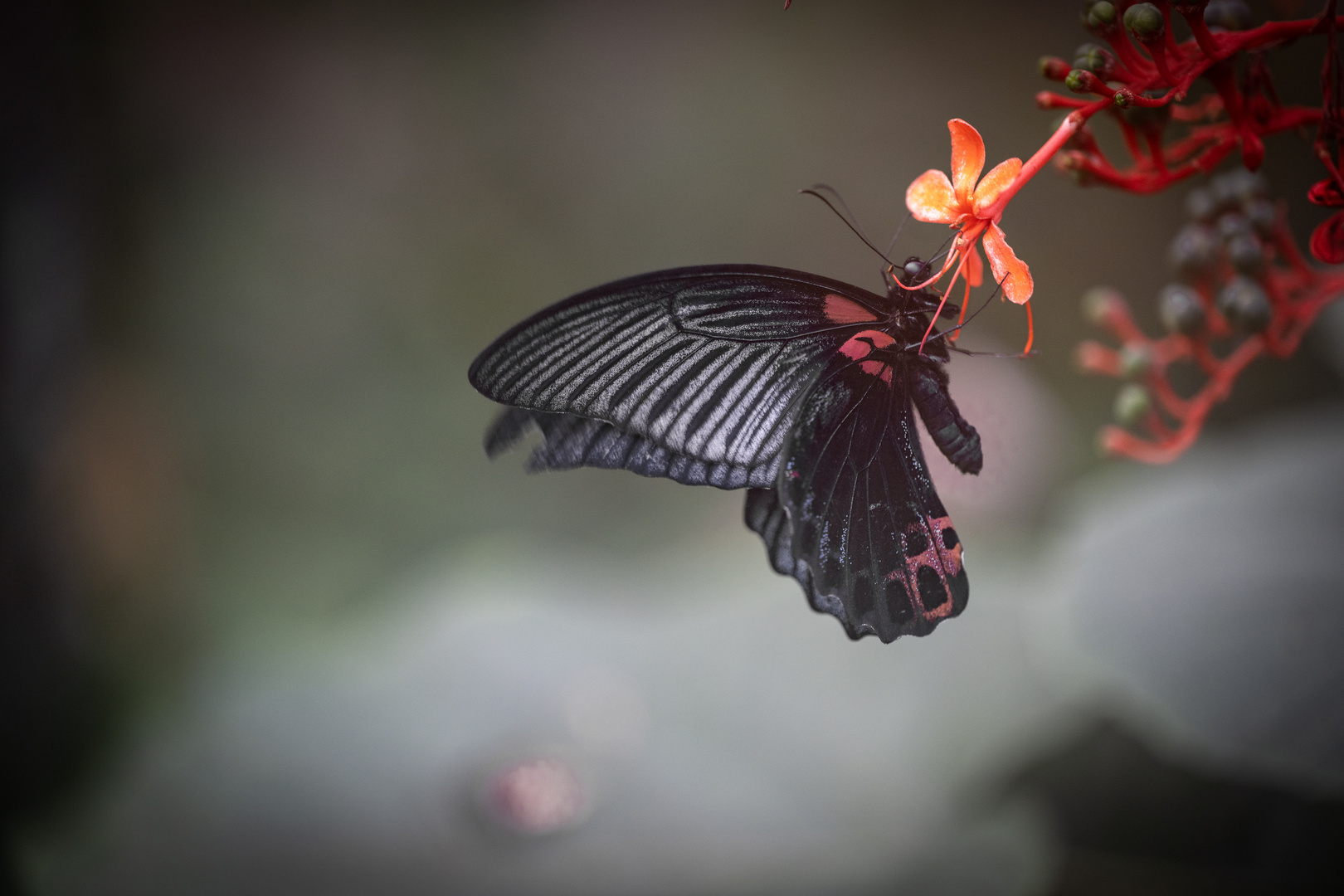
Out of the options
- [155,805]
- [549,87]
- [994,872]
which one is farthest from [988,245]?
[549,87]

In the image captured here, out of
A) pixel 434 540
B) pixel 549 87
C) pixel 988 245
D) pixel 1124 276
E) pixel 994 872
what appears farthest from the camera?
pixel 434 540

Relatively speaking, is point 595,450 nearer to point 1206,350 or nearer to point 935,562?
point 935,562

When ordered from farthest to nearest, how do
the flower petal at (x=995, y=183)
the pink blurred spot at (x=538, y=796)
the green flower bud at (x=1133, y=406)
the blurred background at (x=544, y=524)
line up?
the pink blurred spot at (x=538, y=796), the blurred background at (x=544, y=524), the green flower bud at (x=1133, y=406), the flower petal at (x=995, y=183)

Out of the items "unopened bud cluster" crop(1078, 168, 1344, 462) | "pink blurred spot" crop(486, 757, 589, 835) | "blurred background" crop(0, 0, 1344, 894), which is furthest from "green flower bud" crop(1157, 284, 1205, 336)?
"pink blurred spot" crop(486, 757, 589, 835)

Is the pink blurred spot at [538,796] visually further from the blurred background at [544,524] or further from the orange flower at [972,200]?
the orange flower at [972,200]

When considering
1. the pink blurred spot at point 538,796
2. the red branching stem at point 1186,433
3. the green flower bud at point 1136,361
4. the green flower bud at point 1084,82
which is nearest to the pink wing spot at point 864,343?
the green flower bud at point 1084,82

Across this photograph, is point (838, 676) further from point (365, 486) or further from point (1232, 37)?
point (365, 486)

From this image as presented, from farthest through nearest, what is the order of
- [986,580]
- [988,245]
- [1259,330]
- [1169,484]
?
[986,580], [1169,484], [1259,330], [988,245]

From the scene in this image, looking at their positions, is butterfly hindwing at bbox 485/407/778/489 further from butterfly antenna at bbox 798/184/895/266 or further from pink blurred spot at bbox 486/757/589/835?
pink blurred spot at bbox 486/757/589/835
